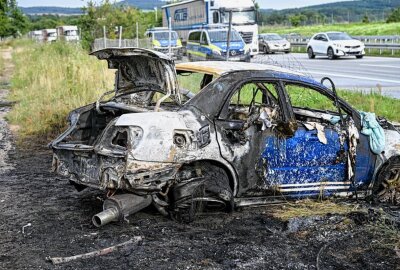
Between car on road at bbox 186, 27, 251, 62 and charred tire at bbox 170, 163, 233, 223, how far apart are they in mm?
20504

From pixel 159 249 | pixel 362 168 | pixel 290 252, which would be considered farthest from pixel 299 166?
pixel 159 249

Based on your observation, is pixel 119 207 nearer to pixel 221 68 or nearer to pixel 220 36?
pixel 221 68

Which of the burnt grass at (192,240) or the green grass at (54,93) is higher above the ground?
the green grass at (54,93)

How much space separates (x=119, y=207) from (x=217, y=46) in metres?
22.5

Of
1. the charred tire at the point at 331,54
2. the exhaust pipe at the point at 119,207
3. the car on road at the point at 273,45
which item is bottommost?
the exhaust pipe at the point at 119,207

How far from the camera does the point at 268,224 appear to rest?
5938mm

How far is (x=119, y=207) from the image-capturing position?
5684 millimetres

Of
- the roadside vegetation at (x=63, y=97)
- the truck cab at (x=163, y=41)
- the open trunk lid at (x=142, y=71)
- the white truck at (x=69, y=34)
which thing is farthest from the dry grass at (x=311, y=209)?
the white truck at (x=69, y=34)

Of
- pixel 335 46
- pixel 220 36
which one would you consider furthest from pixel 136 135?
pixel 335 46

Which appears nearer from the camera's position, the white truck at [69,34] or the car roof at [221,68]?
the car roof at [221,68]

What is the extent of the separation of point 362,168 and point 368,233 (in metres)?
1.25

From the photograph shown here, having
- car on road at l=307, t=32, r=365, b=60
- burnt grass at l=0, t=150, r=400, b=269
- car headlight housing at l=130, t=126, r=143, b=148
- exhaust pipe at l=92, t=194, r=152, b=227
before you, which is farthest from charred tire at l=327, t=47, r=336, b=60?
car headlight housing at l=130, t=126, r=143, b=148

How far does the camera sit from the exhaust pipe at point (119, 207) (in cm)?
561

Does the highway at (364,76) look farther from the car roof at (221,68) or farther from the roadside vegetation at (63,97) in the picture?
the car roof at (221,68)
